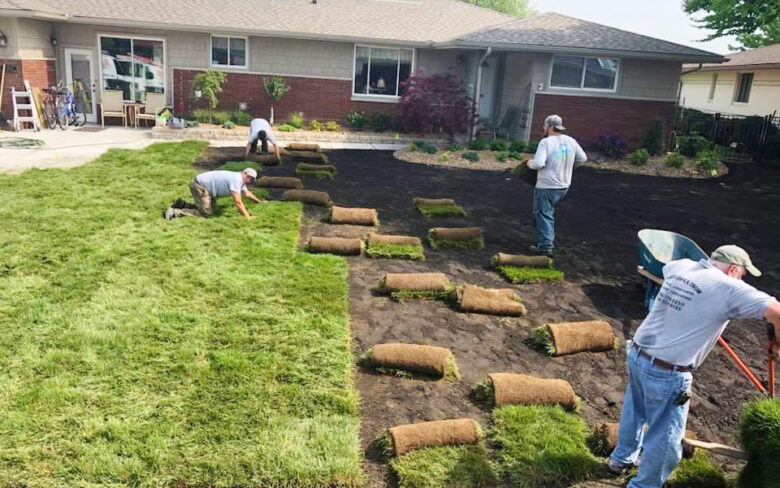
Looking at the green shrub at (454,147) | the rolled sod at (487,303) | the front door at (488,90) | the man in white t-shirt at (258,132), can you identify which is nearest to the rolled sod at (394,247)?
the rolled sod at (487,303)

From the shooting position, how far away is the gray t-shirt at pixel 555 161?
7.86 meters

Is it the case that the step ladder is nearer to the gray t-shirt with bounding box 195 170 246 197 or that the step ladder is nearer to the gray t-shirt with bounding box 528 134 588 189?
the gray t-shirt with bounding box 195 170 246 197

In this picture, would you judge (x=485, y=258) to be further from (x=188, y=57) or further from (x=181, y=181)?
(x=188, y=57)

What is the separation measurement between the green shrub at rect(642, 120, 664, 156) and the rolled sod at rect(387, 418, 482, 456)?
16256 mm

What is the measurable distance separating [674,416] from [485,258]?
477 centimetres

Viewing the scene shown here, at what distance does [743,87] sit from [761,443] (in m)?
29.9

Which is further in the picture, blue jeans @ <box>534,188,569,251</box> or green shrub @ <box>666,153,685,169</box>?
green shrub @ <box>666,153,685,169</box>

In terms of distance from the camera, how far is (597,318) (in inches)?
259

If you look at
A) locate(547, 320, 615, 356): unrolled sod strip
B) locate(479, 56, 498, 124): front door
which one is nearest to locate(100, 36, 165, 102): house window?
locate(479, 56, 498, 124): front door

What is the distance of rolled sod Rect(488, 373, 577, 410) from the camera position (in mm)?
4742

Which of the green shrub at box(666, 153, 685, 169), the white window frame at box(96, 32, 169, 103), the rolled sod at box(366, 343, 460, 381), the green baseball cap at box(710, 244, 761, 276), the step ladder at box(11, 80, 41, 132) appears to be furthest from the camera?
the white window frame at box(96, 32, 169, 103)

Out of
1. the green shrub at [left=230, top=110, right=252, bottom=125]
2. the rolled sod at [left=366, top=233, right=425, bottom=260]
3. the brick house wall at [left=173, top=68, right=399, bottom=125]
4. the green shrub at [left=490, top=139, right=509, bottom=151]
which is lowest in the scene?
the rolled sod at [left=366, top=233, right=425, bottom=260]

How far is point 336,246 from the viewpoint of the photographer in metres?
8.02

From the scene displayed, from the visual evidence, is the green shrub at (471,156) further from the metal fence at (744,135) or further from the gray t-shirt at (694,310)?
the gray t-shirt at (694,310)
